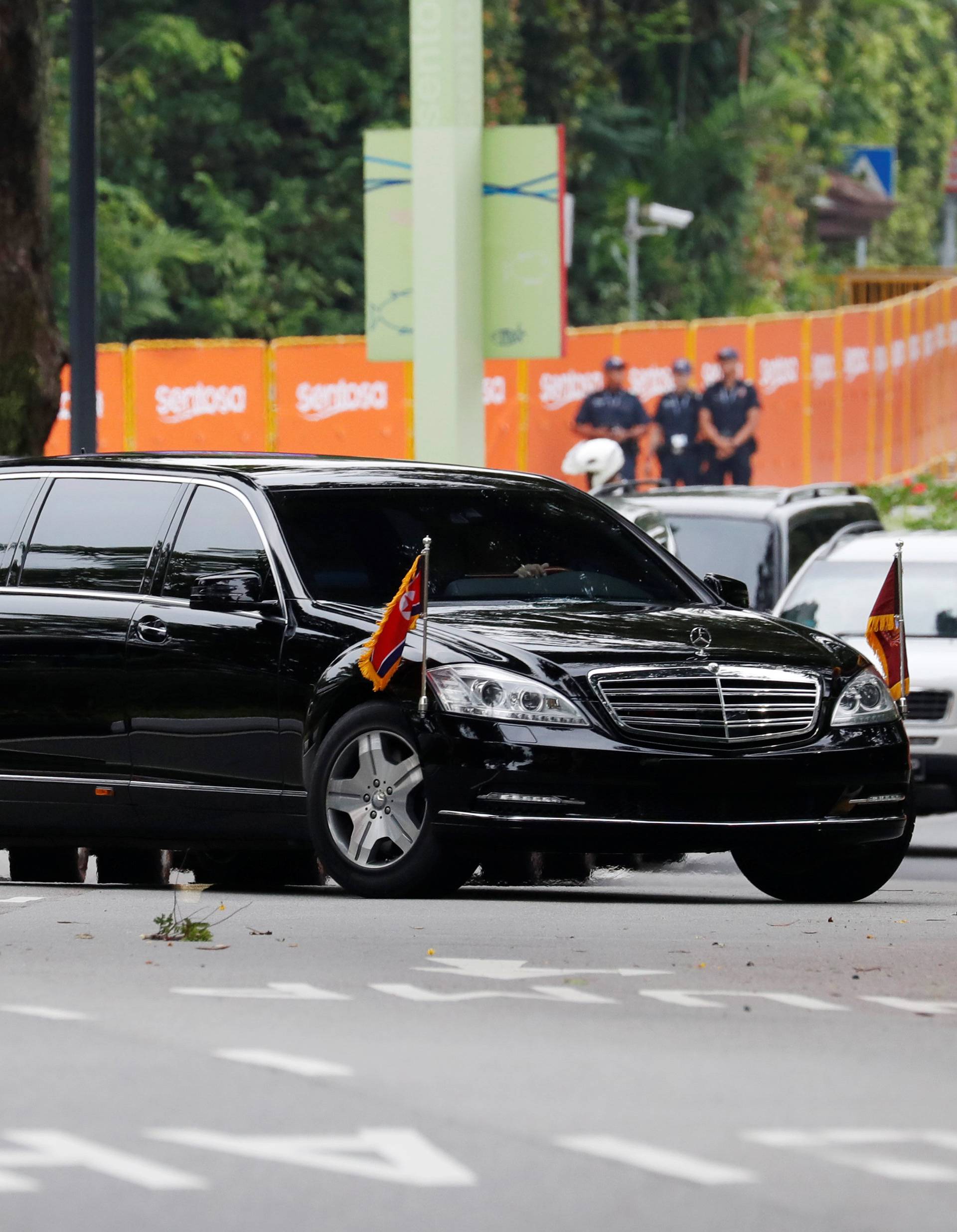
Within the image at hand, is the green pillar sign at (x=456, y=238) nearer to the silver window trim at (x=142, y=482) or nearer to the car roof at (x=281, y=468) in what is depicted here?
the car roof at (x=281, y=468)

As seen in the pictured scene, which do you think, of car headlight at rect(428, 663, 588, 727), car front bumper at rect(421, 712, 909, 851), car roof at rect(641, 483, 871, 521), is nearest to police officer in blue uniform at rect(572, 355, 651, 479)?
car roof at rect(641, 483, 871, 521)

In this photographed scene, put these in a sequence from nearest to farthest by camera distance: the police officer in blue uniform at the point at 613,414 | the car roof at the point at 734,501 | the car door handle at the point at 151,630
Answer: the car door handle at the point at 151,630, the car roof at the point at 734,501, the police officer in blue uniform at the point at 613,414

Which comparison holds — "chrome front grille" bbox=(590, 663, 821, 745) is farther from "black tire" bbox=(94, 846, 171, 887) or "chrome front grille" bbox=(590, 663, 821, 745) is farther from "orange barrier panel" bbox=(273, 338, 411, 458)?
"orange barrier panel" bbox=(273, 338, 411, 458)

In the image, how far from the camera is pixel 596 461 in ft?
66.9

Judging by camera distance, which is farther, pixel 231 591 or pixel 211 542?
pixel 211 542

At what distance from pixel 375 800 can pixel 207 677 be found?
0.95 m

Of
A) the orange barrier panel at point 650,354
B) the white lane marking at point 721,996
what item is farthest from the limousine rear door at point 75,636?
the orange barrier panel at point 650,354

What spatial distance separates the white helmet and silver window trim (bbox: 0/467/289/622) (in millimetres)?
8556

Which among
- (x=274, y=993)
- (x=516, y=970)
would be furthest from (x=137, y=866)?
(x=274, y=993)

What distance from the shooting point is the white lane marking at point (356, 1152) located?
5.84 m

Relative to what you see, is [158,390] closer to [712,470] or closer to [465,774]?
[712,470]

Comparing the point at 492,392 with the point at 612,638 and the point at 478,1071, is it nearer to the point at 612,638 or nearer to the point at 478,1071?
the point at 612,638

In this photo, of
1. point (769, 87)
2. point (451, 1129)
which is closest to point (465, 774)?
point (451, 1129)

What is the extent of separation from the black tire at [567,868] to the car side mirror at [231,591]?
2256 mm
